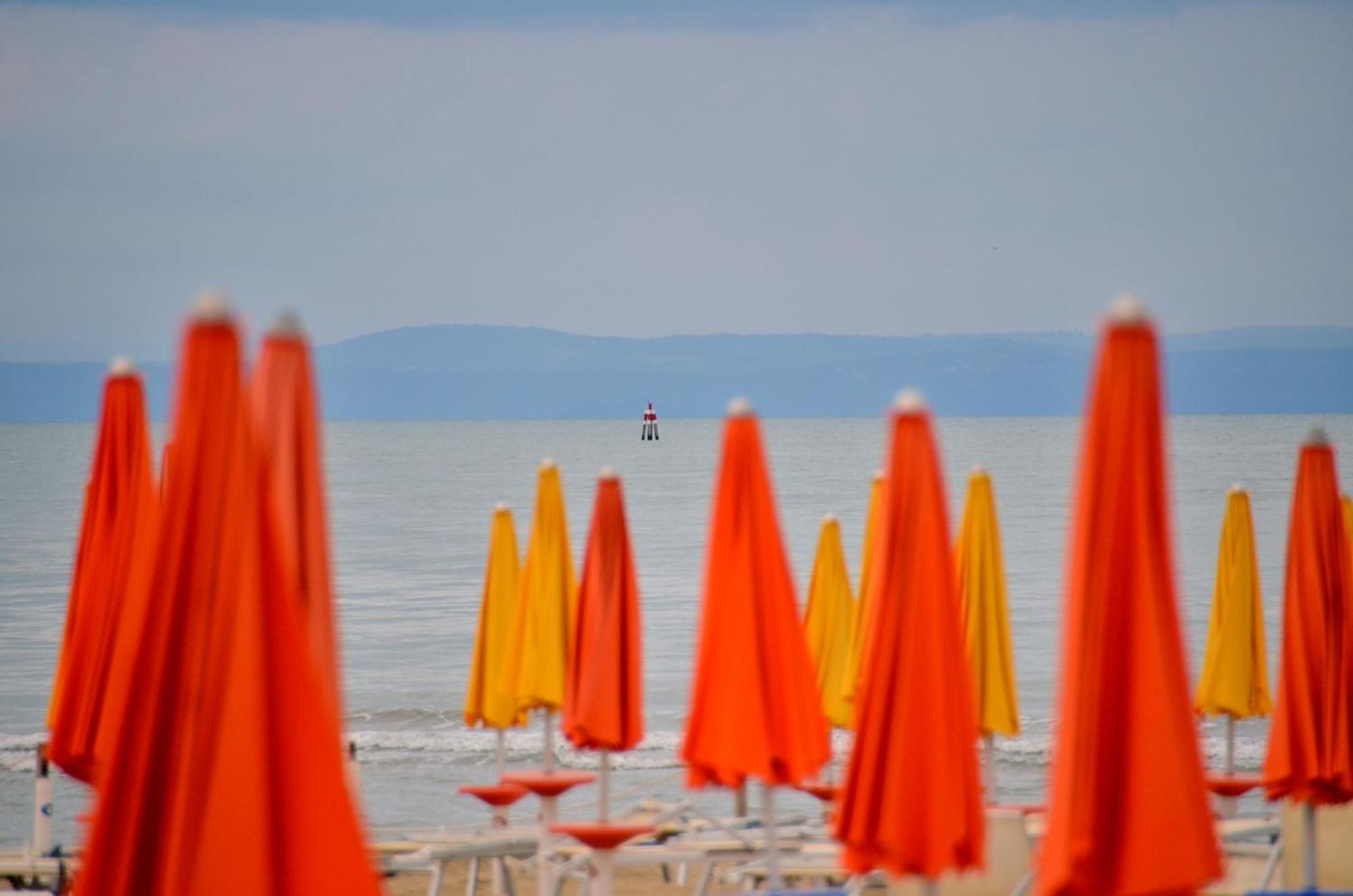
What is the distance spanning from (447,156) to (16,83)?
36.2 meters

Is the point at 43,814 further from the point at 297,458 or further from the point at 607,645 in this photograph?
the point at 297,458

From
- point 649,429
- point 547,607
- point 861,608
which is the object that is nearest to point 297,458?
point 547,607

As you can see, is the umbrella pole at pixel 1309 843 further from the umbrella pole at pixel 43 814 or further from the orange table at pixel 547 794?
the umbrella pole at pixel 43 814

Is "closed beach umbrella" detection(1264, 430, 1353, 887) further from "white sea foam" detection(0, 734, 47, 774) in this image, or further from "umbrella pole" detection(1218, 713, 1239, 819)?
"white sea foam" detection(0, 734, 47, 774)

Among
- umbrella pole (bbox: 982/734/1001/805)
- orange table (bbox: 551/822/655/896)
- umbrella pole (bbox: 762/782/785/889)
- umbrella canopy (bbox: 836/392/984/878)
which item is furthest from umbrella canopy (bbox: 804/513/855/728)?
umbrella canopy (bbox: 836/392/984/878)

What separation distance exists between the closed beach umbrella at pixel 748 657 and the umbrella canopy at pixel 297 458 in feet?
8.33

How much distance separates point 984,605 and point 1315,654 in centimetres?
171

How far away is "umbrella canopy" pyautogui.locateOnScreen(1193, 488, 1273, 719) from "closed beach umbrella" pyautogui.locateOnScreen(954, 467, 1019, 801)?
5.02 feet

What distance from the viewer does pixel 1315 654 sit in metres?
6.91

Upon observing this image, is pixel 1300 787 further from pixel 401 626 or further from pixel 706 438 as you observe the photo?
pixel 706 438

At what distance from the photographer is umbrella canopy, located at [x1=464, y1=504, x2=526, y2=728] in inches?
356

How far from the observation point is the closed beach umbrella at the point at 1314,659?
265 inches

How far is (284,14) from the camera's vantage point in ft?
614

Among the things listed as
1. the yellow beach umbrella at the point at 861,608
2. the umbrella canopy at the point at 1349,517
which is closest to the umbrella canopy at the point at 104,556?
the yellow beach umbrella at the point at 861,608
